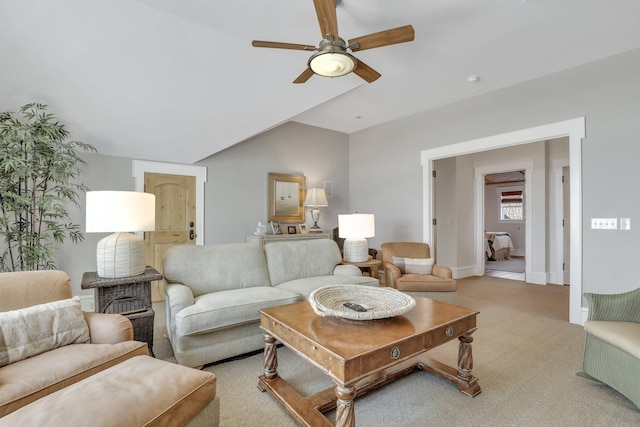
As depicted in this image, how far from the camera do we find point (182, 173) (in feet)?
14.1

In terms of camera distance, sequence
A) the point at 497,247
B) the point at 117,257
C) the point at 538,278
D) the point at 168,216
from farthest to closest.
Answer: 1. the point at 497,247
2. the point at 538,278
3. the point at 168,216
4. the point at 117,257

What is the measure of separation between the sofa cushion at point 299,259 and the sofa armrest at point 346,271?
98 mm

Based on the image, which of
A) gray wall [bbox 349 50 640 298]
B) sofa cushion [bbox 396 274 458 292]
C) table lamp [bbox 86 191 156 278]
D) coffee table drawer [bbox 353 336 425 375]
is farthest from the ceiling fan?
gray wall [bbox 349 50 640 298]

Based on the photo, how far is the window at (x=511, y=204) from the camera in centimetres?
998

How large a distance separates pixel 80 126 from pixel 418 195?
434 cm

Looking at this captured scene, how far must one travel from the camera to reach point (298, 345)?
1635 millimetres

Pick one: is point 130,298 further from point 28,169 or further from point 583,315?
point 583,315

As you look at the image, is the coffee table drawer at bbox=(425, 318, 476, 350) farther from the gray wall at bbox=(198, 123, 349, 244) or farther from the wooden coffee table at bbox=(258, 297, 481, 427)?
the gray wall at bbox=(198, 123, 349, 244)

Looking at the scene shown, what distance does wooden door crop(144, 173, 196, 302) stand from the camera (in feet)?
13.5

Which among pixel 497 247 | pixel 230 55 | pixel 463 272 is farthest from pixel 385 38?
pixel 497 247

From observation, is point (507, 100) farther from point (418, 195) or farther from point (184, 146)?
point (184, 146)

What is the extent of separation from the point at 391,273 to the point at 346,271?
597 millimetres

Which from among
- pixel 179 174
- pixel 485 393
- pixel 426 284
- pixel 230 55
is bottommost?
pixel 485 393

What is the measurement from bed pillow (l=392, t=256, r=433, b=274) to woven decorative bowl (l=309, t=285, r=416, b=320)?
5.54ft
